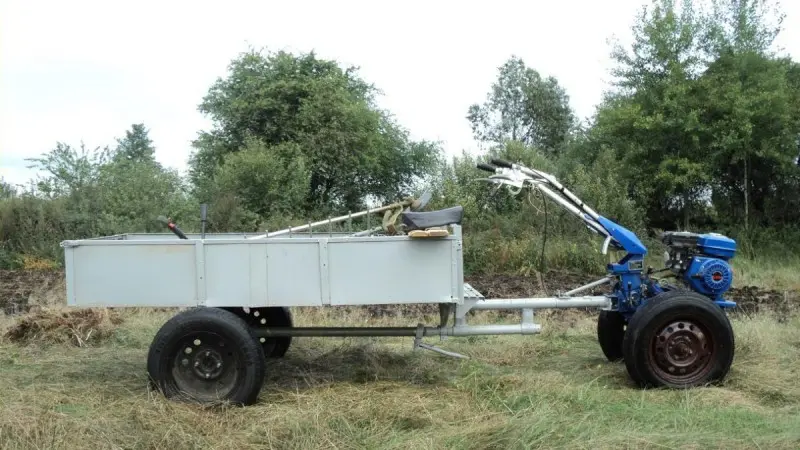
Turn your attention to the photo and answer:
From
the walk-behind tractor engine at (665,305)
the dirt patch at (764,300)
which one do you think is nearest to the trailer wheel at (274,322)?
the walk-behind tractor engine at (665,305)

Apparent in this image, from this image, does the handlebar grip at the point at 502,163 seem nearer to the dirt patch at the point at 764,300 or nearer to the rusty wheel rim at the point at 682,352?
the rusty wheel rim at the point at 682,352

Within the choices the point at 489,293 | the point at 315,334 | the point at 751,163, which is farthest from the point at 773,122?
the point at 315,334

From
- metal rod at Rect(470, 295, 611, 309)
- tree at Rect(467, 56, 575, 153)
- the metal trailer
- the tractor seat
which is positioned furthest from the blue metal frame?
tree at Rect(467, 56, 575, 153)

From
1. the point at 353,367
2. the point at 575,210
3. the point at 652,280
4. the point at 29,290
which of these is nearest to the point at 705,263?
the point at 652,280

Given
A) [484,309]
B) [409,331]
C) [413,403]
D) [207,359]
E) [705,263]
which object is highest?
[705,263]

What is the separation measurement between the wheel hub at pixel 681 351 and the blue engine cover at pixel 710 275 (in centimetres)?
53

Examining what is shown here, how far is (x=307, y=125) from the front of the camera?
22828 millimetres

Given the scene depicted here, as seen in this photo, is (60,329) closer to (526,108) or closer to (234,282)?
(234,282)

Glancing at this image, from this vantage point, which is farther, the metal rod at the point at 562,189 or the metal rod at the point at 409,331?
the metal rod at the point at 562,189

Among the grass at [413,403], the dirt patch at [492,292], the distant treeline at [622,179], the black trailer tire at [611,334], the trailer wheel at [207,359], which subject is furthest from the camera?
the distant treeline at [622,179]

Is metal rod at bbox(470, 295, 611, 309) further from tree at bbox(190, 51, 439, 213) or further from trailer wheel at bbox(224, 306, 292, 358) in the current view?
tree at bbox(190, 51, 439, 213)

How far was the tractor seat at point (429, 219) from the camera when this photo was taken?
547 cm

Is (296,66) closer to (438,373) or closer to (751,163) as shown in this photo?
(751,163)

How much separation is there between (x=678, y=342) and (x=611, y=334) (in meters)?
1.14
